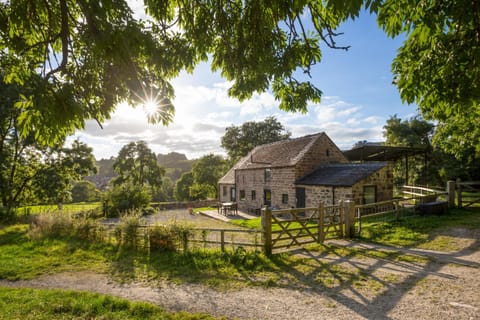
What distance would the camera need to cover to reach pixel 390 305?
16.6 feet

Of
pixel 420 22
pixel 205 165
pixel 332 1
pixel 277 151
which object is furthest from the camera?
pixel 205 165

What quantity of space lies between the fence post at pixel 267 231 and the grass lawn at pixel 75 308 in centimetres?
394

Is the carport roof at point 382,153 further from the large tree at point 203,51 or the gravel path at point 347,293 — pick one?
the large tree at point 203,51

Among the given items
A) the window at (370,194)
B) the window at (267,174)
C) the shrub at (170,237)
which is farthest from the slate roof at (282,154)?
the shrub at (170,237)

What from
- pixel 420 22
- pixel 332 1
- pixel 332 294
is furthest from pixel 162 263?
pixel 420 22

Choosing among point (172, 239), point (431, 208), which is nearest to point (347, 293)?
point (172, 239)

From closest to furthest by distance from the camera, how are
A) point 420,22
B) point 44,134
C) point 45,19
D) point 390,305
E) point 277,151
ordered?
point 44,134 < point 420,22 < point 45,19 < point 390,305 < point 277,151

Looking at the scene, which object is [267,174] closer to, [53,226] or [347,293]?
[53,226]

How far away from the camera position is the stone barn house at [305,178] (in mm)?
15688

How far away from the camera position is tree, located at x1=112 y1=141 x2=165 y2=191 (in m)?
33.2

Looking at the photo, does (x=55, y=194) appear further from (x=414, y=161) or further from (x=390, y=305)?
(x=414, y=161)

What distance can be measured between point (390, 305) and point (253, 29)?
6.14m

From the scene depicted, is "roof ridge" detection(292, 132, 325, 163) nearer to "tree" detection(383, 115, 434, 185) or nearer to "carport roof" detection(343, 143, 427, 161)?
"carport roof" detection(343, 143, 427, 161)

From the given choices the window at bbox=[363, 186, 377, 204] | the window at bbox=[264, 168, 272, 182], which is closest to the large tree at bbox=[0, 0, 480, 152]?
the window at bbox=[363, 186, 377, 204]
